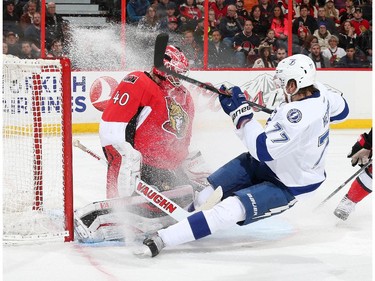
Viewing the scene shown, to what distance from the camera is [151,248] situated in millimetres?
3701

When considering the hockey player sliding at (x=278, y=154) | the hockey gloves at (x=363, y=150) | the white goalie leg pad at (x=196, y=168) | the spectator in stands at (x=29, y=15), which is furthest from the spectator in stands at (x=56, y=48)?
the hockey player sliding at (x=278, y=154)

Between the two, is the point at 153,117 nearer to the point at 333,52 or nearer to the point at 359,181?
the point at 359,181

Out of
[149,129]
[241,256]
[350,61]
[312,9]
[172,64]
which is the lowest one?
[350,61]

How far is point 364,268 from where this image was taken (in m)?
3.62

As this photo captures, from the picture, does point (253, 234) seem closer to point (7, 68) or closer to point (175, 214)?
point (175, 214)

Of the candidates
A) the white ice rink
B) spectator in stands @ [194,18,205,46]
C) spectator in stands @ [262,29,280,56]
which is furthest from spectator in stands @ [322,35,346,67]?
the white ice rink

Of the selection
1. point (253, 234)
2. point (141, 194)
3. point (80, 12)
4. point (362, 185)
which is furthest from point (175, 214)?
point (80, 12)

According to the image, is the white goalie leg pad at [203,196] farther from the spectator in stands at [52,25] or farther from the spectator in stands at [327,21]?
the spectator in stands at [327,21]

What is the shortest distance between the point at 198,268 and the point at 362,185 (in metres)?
1.36

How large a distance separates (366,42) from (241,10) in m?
1.37

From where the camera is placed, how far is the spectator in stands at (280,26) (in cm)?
→ 855

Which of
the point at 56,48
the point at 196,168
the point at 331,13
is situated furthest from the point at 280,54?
the point at 196,168

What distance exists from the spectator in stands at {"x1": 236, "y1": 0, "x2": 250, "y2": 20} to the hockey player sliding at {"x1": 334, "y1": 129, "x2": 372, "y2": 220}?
4116 mm

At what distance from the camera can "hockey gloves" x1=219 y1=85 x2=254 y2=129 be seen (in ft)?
12.5
